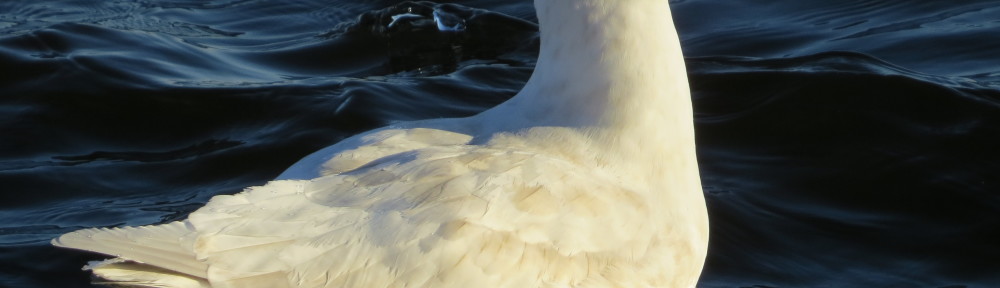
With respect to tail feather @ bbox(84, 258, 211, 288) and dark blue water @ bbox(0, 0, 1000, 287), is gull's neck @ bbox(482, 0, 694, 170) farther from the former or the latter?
dark blue water @ bbox(0, 0, 1000, 287)

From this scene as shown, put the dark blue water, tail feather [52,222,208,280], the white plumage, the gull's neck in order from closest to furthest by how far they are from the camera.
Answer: tail feather [52,222,208,280] < the white plumage < the gull's neck < the dark blue water

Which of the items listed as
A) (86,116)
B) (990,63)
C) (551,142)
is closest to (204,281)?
(551,142)

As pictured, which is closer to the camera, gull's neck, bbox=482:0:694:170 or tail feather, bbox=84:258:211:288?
tail feather, bbox=84:258:211:288

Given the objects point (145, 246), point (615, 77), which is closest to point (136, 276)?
point (145, 246)

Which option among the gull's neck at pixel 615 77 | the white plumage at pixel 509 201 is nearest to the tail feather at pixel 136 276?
the white plumage at pixel 509 201

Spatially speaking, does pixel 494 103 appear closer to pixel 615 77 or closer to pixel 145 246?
pixel 615 77

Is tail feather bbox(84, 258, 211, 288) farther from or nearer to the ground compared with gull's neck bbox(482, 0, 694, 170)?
nearer to the ground

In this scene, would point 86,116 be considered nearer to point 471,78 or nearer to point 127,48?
point 127,48

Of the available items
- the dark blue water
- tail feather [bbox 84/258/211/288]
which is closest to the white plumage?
tail feather [bbox 84/258/211/288]
